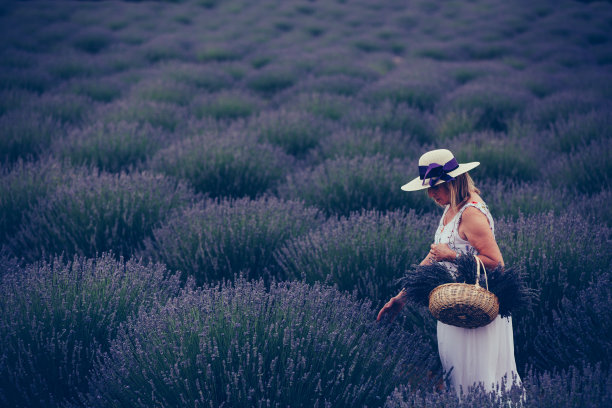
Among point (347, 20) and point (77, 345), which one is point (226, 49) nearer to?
point (347, 20)

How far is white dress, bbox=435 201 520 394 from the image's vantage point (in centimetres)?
169

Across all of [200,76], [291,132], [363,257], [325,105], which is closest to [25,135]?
[291,132]

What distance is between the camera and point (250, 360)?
1.54 meters

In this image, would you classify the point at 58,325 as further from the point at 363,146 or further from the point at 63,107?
the point at 63,107

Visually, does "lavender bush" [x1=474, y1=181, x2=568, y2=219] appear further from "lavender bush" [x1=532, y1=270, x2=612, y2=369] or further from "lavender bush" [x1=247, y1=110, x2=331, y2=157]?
"lavender bush" [x1=247, y1=110, x2=331, y2=157]

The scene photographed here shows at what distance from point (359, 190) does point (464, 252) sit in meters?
1.60

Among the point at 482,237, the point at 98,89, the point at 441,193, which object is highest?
the point at 98,89

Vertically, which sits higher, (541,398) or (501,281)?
Answer: (501,281)

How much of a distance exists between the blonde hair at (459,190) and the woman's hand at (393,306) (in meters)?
0.46

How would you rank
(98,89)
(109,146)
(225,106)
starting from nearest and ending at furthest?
(109,146) → (225,106) → (98,89)

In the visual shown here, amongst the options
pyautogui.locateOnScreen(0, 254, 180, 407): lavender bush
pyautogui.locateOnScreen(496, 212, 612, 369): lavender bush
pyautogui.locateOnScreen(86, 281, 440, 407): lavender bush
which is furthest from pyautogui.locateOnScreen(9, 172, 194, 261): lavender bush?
pyautogui.locateOnScreen(496, 212, 612, 369): lavender bush

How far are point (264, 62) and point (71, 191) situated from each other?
22.3ft

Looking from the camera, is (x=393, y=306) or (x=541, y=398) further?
(x=393, y=306)

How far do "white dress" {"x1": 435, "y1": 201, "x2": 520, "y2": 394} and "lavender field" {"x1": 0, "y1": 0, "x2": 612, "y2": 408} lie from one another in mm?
108
